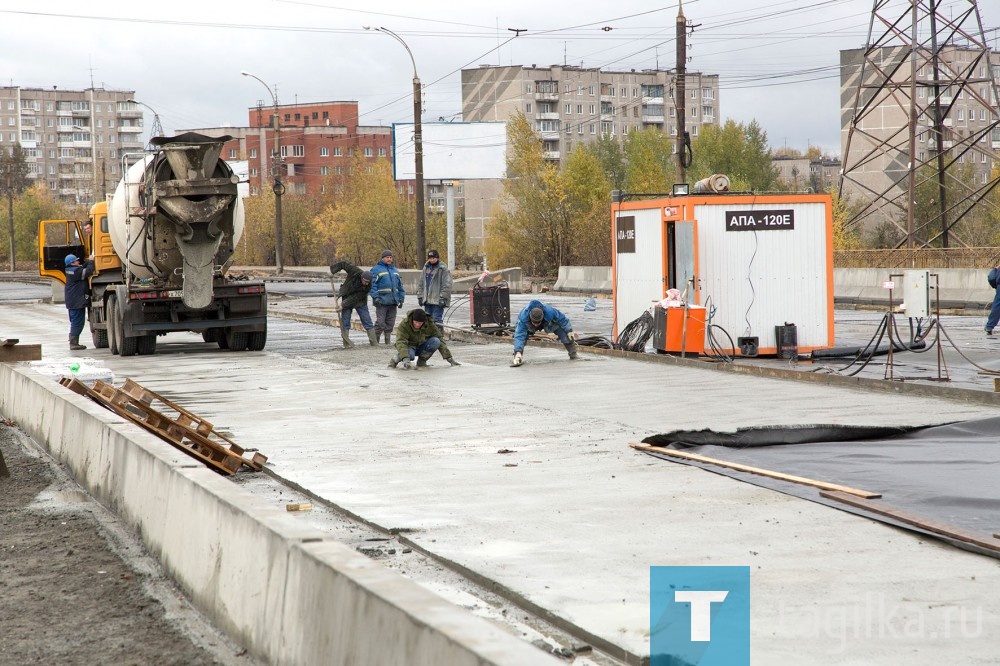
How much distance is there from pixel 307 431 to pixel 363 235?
237ft

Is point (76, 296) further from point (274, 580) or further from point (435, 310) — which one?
point (274, 580)

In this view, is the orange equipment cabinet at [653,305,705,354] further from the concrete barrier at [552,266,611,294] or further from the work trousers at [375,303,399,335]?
the concrete barrier at [552,266,611,294]

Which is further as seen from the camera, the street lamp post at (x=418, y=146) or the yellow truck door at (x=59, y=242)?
the street lamp post at (x=418, y=146)

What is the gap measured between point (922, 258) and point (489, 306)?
1778 cm

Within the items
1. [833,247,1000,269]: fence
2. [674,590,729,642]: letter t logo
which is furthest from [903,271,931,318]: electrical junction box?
[833,247,1000,269]: fence

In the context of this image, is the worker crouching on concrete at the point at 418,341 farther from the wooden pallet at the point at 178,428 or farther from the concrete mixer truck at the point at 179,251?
the wooden pallet at the point at 178,428

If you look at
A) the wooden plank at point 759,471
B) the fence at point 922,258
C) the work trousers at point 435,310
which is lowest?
the wooden plank at point 759,471

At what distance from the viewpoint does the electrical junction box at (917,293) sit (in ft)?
48.8

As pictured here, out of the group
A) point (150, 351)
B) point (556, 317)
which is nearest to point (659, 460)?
point (556, 317)

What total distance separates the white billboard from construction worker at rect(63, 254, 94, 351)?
42.9 metres

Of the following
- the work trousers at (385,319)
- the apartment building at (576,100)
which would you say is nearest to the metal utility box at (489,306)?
the work trousers at (385,319)

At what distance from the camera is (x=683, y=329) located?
63.4 feet

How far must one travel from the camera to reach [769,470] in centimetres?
945

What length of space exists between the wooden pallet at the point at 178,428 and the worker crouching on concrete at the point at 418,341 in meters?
6.80
